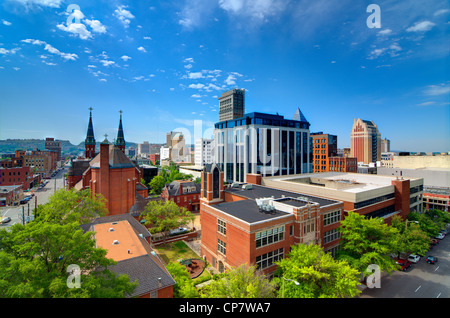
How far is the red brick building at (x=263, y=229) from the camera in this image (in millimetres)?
23906

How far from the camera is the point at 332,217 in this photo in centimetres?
3067

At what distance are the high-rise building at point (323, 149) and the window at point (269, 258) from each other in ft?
254

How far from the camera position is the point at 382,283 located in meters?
26.7

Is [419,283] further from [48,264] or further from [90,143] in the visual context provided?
[90,143]

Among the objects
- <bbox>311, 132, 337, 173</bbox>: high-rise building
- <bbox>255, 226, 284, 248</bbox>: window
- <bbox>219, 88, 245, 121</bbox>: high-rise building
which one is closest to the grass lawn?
<bbox>255, 226, 284, 248</bbox>: window

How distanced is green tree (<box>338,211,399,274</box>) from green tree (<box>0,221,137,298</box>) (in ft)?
81.9

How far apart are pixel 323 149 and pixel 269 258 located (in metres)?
81.9

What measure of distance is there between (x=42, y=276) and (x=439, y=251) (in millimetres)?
54667

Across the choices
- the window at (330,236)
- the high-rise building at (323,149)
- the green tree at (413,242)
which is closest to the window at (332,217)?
the window at (330,236)

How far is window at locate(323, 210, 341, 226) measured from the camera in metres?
29.9

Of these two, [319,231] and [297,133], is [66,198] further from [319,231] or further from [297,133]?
[297,133]

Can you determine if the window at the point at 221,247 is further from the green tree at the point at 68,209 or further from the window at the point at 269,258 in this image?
the green tree at the point at 68,209

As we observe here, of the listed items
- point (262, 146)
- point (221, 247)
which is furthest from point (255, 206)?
point (262, 146)

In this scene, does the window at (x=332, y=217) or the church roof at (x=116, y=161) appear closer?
the window at (x=332, y=217)
